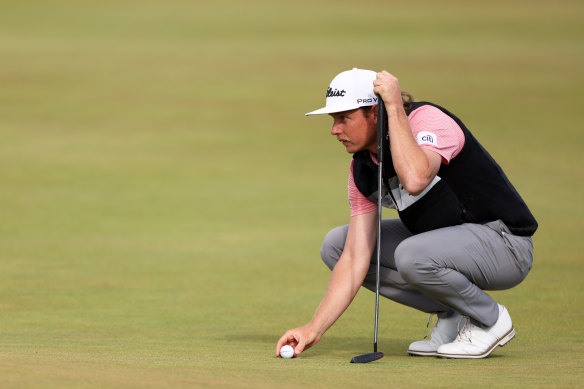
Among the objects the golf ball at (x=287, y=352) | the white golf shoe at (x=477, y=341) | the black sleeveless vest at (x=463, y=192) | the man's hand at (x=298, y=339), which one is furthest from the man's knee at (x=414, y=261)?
the golf ball at (x=287, y=352)

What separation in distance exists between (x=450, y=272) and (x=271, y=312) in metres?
2.30

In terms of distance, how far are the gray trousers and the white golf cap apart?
0.72m

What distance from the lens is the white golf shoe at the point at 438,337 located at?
5285 mm

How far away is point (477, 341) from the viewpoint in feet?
17.0

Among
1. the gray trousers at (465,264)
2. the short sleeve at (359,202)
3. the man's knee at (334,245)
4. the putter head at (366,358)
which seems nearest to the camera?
the putter head at (366,358)

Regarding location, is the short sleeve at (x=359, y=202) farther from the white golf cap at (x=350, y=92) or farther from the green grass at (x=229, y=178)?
the green grass at (x=229, y=178)

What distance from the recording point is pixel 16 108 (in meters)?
20.1

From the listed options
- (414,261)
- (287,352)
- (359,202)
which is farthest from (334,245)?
(287,352)

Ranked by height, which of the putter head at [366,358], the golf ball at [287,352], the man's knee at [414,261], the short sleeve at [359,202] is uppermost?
the short sleeve at [359,202]

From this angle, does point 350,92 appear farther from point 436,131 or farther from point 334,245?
point 334,245

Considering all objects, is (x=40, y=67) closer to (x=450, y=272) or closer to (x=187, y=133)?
(x=187, y=133)

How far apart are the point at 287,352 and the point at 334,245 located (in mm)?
882

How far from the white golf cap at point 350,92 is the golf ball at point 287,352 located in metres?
1.12

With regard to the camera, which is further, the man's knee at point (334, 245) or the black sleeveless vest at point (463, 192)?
the man's knee at point (334, 245)
